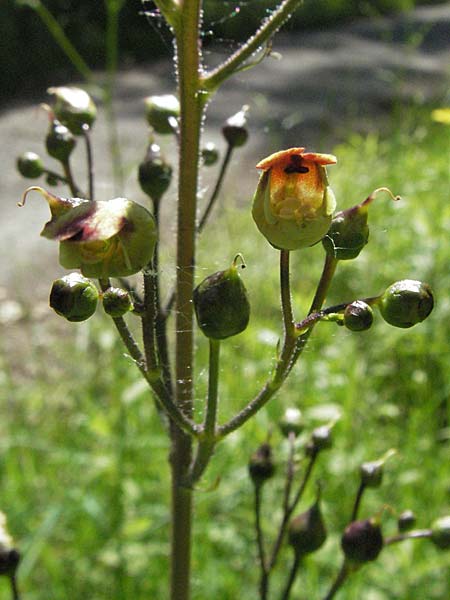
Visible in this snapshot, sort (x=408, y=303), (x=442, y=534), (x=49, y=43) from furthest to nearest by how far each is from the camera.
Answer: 1. (x=49, y=43)
2. (x=442, y=534)
3. (x=408, y=303)

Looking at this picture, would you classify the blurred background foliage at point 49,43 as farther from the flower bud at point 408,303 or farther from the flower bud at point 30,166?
the flower bud at point 408,303

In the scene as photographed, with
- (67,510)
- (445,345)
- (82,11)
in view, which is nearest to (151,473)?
(67,510)

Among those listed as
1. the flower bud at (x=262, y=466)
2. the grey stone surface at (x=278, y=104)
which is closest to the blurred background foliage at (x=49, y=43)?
the grey stone surface at (x=278, y=104)

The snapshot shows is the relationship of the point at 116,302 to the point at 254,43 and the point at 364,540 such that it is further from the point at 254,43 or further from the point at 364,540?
the point at 364,540

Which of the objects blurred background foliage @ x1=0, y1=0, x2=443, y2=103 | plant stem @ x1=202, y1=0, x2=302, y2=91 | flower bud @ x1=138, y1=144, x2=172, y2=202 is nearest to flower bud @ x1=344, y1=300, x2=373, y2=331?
plant stem @ x1=202, y1=0, x2=302, y2=91

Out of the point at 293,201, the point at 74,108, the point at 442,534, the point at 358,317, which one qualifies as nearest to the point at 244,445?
the point at 442,534

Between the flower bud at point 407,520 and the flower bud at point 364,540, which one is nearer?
the flower bud at point 364,540
